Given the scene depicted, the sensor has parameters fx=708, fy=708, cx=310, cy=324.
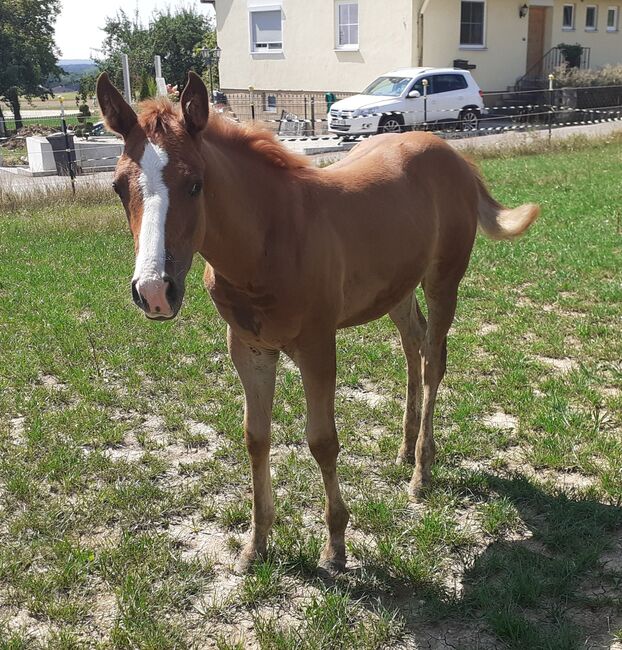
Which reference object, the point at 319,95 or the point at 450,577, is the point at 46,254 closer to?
the point at 450,577

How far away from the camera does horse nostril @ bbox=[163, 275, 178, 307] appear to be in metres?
2.34

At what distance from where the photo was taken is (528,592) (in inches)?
119

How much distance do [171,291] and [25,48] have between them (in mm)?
35492

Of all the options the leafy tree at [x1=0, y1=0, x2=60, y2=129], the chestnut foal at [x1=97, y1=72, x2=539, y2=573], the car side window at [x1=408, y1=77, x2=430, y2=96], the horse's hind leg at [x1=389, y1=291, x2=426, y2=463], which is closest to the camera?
the chestnut foal at [x1=97, y1=72, x2=539, y2=573]

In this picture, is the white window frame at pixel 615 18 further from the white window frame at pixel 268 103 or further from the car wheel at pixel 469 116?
the white window frame at pixel 268 103

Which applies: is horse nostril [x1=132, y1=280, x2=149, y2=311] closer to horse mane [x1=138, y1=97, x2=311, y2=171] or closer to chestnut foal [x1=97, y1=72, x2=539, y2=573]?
chestnut foal [x1=97, y1=72, x2=539, y2=573]

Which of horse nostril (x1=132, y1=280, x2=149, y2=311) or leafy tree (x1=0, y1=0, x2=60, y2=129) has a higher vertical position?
leafy tree (x1=0, y1=0, x2=60, y2=129)

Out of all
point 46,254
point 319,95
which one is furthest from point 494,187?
point 319,95

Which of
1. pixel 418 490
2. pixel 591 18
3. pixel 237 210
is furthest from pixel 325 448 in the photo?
pixel 591 18

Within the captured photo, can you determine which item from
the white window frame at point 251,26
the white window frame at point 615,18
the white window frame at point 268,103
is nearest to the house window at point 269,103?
the white window frame at point 268,103

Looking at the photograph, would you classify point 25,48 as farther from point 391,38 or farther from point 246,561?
point 246,561

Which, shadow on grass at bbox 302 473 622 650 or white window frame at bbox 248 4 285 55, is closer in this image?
shadow on grass at bbox 302 473 622 650

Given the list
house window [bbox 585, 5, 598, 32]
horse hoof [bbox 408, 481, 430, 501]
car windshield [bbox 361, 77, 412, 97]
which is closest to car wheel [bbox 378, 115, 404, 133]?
car windshield [bbox 361, 77, 412, 97]

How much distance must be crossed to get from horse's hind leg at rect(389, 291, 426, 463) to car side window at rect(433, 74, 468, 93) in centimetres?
1721
